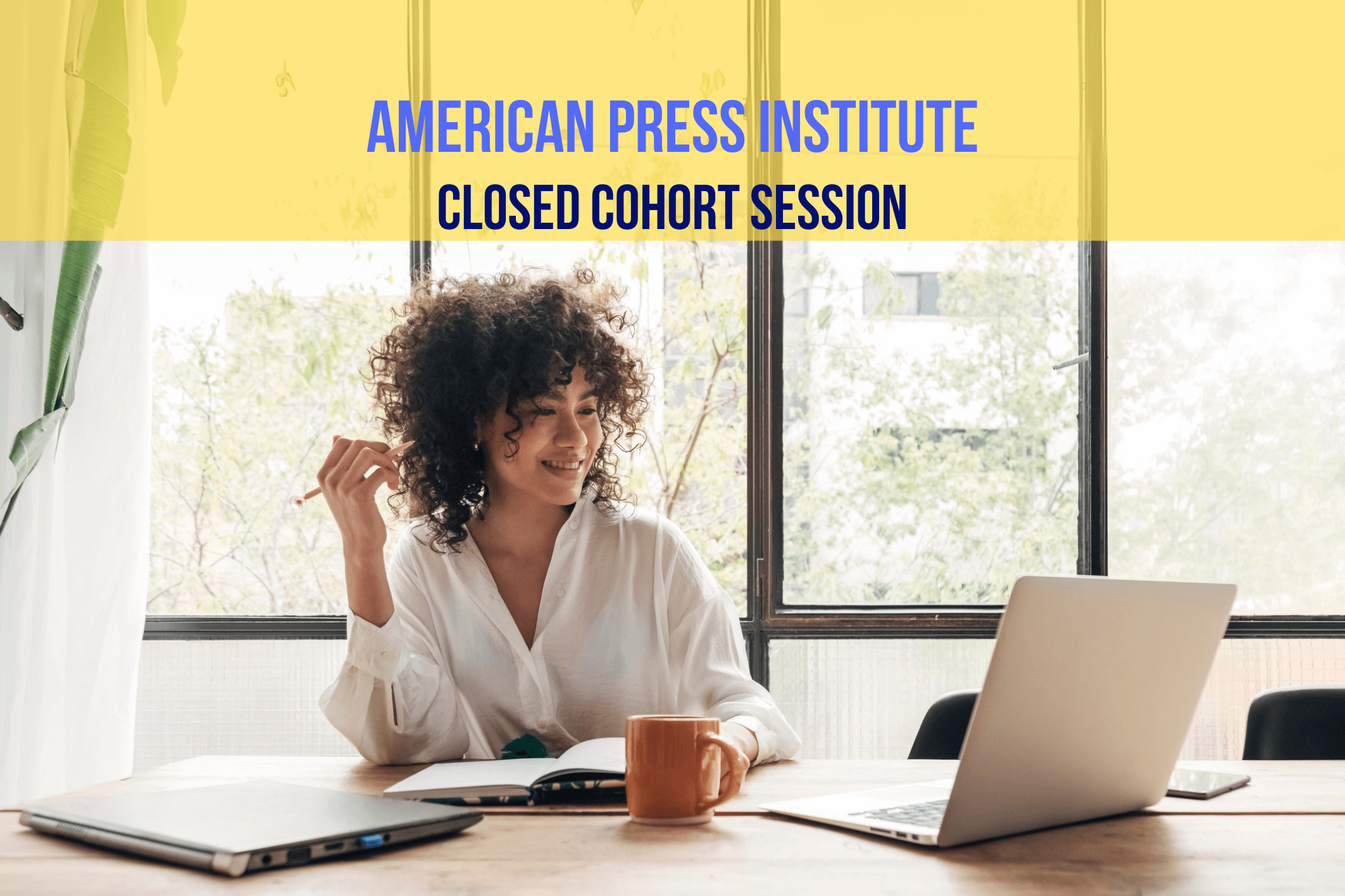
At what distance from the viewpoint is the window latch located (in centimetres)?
296

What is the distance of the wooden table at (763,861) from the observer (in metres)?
0.87

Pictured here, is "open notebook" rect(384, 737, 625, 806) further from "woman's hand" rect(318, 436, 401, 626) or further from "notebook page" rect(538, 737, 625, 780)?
"woman's hand" rect(318, 436, 401, 626)

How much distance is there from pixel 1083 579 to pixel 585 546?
105cm

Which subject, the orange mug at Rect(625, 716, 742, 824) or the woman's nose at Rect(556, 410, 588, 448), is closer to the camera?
the orange mug at Rect(625, 716, 742, 824)

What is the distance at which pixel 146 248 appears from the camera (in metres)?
2.66

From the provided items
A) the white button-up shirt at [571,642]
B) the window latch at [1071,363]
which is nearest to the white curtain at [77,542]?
the white button-up shirt at [571,642]

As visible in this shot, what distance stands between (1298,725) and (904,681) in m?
1.10

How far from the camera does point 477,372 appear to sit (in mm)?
1909

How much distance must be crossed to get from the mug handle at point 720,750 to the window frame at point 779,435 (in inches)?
70.8

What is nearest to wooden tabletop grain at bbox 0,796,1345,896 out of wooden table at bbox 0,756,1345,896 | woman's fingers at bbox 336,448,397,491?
wooden table at bbox 0,756,1345,896

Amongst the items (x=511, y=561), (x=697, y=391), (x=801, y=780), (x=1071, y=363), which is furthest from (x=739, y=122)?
(x=801, y=780)

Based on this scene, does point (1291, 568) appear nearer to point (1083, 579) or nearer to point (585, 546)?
point (585, 546)

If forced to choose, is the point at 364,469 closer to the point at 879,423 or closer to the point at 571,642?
the point at 571,642

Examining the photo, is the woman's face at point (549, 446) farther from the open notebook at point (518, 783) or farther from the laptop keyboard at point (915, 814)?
the laptop keyboard at point (915, 814)
